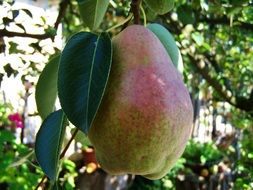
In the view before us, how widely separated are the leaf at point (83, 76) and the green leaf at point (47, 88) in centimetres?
12

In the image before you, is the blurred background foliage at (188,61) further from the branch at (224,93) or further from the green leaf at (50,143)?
the green leaf at (50,143)

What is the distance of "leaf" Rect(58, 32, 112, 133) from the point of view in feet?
1.80

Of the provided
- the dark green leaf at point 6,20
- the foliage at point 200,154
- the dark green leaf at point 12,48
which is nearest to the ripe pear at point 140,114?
the dark green leaf at point 6,20

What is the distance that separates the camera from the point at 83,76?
1.90 feet

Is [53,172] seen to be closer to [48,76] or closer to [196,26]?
[48,76]

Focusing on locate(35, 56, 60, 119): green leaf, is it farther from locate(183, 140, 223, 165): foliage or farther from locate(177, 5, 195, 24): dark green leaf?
locate(183, 140, 223, 165): foliage

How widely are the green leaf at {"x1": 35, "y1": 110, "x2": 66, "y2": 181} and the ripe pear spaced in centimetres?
6

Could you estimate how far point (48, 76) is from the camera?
0.73 meters

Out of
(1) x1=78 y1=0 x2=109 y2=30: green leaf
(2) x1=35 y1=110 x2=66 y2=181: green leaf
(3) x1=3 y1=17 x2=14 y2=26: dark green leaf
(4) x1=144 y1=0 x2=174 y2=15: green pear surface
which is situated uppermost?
(1) x1=78 y1=0 x2=109 y2=30: green leaf

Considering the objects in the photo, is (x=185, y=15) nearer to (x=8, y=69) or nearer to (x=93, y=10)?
(x=8, y=69)

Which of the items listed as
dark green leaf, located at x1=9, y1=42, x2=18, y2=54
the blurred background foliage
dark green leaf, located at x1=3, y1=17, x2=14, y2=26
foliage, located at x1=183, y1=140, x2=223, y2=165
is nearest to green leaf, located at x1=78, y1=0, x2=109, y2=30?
the blurred background foliage

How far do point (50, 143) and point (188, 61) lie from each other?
7.81 feet

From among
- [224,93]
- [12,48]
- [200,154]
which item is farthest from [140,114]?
[200,154]

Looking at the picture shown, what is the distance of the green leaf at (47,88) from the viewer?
2.37 feet
